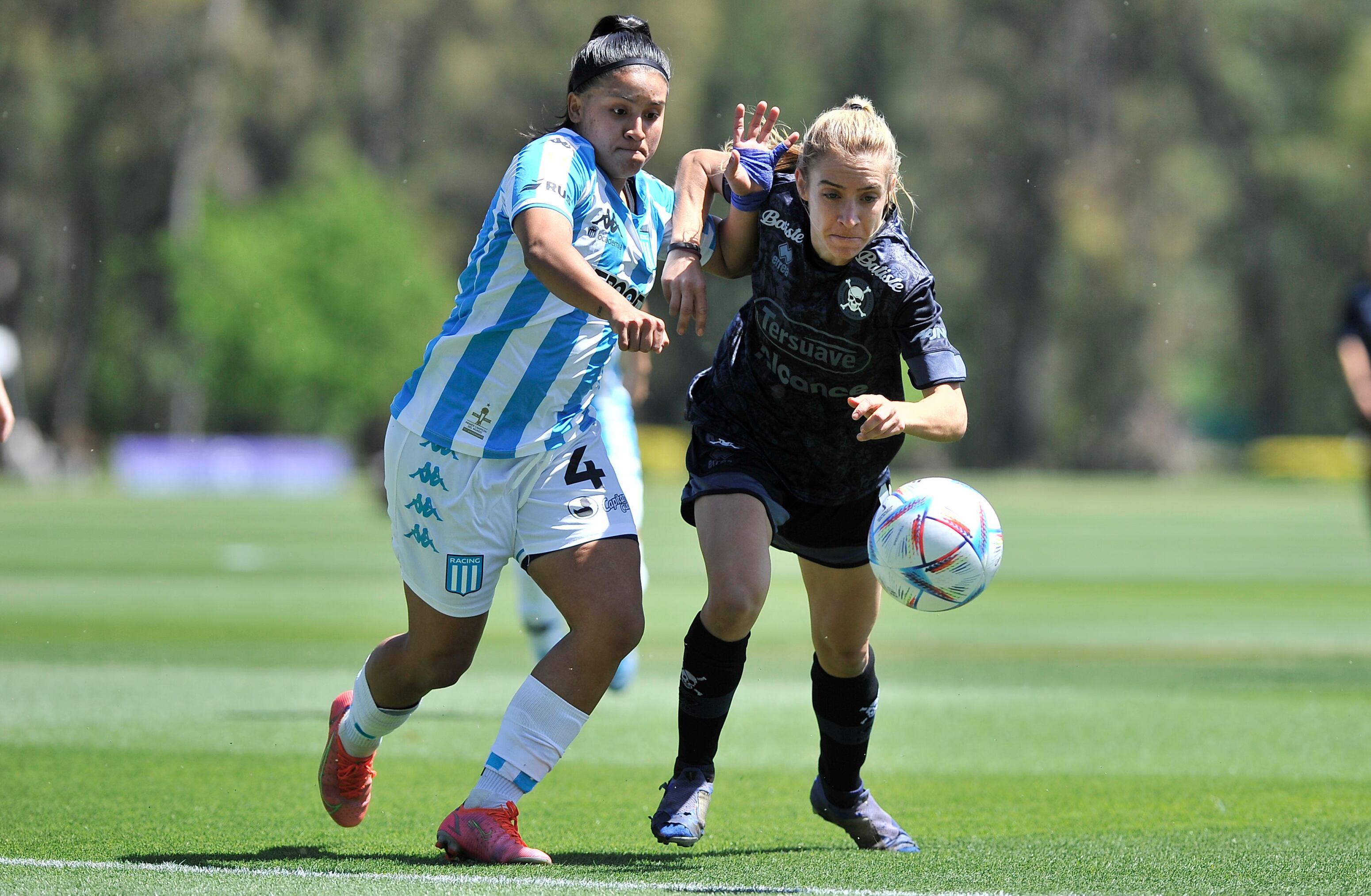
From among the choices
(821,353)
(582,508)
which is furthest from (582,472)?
(821,353)

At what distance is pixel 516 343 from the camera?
5281mm

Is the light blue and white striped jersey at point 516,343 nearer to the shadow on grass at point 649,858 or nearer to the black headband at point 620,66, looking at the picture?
the black headband at point 620,66

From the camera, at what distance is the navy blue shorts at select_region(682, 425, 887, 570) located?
5500 millimetres

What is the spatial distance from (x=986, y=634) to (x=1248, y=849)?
8210mm

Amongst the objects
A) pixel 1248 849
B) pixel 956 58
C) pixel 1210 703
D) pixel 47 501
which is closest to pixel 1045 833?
pixel 1248 849

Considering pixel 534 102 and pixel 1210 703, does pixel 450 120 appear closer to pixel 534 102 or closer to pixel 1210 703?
pixel 534 102

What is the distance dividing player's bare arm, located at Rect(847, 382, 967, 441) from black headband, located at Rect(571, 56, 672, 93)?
3.73ft

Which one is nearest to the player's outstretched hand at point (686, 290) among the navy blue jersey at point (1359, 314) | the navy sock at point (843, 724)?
the navy sock at point (843, 724)

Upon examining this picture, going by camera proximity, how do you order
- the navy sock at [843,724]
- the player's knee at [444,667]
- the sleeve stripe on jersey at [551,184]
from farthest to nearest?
1. the navy sock at [843,724]
2. the player's knee at [444,667]
3. the sleeve stripe on jersey at [551,184]

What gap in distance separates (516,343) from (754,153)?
1005 mm

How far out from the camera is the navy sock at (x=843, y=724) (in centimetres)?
570

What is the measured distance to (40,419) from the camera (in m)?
55.4

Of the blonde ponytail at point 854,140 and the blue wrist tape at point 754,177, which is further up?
the blonde ponytail at point 854,140

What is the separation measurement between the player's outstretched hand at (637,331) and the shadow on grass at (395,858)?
Result: 1482 millimetres
